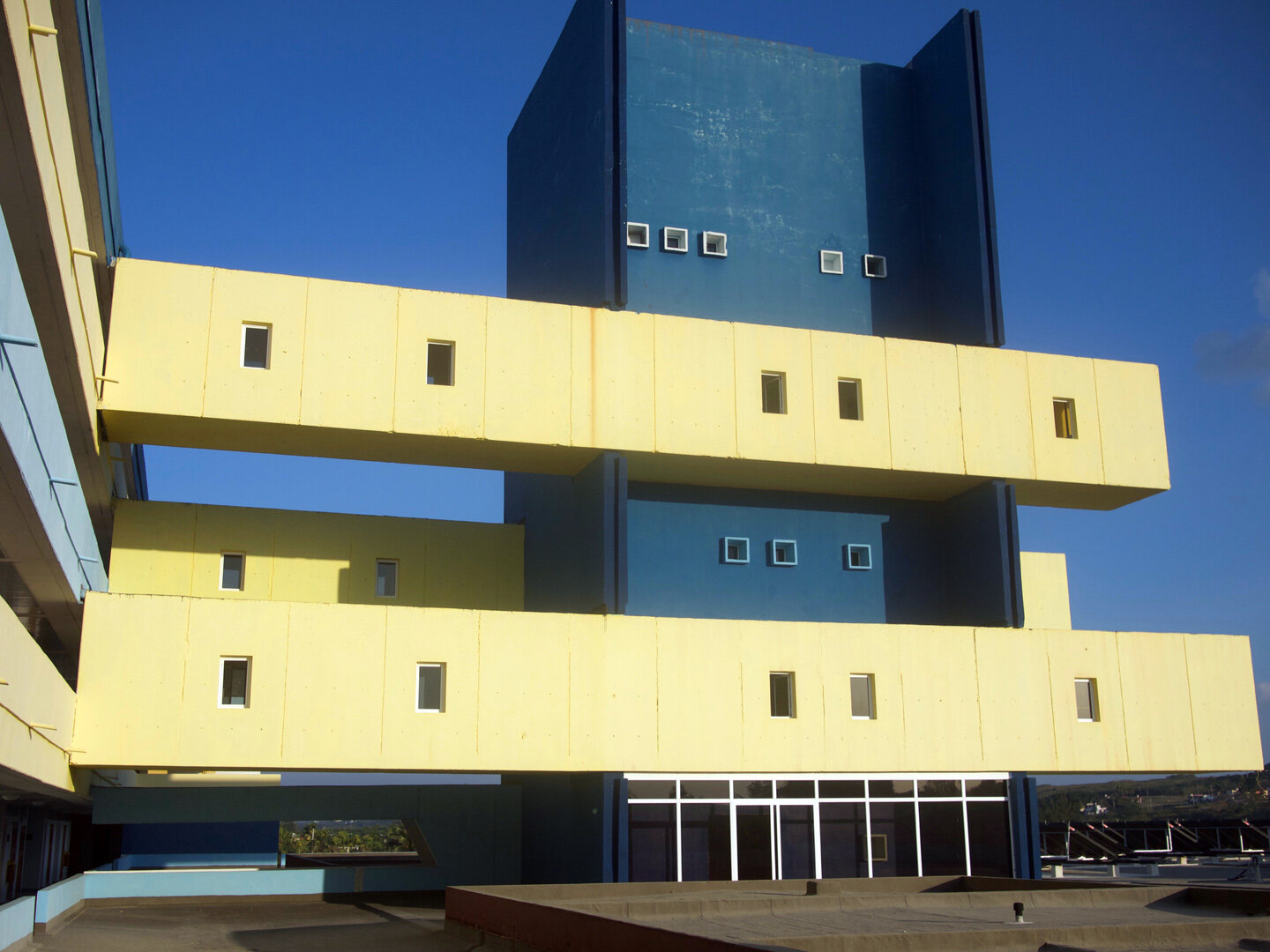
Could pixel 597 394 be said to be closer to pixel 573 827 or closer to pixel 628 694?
pixel 628 694

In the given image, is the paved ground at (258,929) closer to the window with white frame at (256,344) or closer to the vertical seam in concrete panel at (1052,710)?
the window with white frame at (256,344)

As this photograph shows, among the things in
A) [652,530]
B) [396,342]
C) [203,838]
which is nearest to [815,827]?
[652,530]

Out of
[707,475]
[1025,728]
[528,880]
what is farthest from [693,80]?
[528,880]

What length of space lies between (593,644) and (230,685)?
6.55 m

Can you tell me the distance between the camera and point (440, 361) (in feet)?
80.3

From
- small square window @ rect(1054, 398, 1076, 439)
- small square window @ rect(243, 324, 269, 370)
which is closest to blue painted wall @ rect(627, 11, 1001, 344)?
small square window @ rect(1054, 398, 1076, 439)

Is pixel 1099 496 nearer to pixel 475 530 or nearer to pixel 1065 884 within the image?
pixel 1065 884

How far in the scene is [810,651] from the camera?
2470cm

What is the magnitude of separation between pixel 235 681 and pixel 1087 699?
56.1ft

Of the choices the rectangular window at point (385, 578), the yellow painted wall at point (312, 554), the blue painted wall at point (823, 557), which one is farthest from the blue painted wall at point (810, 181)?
the rectangular window at point (385, 578)

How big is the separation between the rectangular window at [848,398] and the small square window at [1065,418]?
4.76 metres

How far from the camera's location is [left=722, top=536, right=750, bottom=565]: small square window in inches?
1069

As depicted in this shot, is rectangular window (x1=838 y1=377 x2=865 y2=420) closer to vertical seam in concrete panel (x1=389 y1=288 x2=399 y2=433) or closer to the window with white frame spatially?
vertical seam in concrete panel (x1=389 y1=288 x2=399 y2=433)

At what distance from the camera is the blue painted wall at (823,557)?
26.7 m
